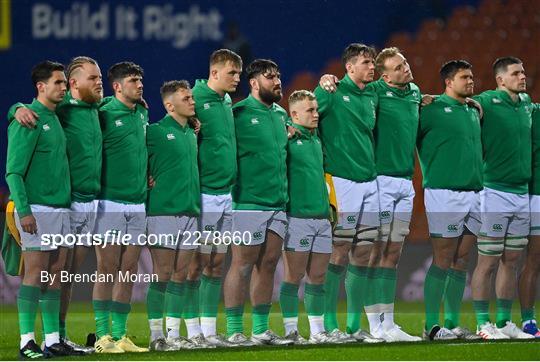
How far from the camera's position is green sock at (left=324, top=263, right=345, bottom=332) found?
376 inches

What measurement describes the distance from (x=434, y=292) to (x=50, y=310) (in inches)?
111

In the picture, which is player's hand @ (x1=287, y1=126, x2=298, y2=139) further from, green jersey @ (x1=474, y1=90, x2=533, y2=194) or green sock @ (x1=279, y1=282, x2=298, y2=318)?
green jersey @ (x1=474, y1=90, x2=533, y2=194)

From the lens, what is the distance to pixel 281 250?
368 inches

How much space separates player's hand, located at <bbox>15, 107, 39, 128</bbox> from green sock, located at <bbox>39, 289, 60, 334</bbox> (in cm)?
110

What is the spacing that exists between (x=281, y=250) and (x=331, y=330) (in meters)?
0.72

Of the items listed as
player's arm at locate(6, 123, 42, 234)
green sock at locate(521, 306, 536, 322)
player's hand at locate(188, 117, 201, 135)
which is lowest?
green sock at locate(521, 306, 536, 322)

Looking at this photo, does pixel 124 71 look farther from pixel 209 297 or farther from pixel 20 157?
pixel 209 297

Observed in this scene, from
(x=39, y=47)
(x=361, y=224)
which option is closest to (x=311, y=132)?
(x=361, y=224)

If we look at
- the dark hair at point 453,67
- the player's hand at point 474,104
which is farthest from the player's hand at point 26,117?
the player's hand at point 474,104

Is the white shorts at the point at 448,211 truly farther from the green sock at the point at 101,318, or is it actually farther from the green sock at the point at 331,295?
the green sock at the point at 101,318

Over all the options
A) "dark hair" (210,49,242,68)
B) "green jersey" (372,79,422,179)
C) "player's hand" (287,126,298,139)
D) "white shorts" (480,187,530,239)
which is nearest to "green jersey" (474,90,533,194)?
"white shorts" (480,187,530,239)

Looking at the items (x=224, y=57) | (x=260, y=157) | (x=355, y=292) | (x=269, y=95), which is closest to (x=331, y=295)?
(x=355, y=292)

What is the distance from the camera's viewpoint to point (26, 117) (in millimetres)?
8477

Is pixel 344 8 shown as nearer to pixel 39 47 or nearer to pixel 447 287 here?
pixel 39 47
